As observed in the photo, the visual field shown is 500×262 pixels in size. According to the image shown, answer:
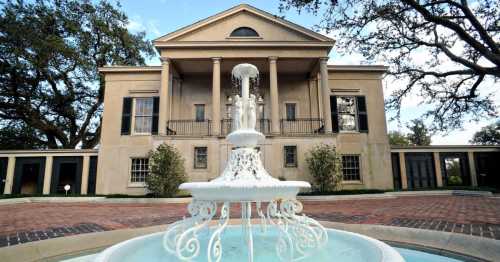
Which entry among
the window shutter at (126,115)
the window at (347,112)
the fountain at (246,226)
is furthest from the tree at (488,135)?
the fountain at (246,226)

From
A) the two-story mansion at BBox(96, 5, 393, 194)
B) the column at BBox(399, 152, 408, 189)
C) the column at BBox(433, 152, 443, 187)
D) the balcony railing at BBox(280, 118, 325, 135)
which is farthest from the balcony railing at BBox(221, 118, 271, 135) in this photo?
the column at BBox(433, 152, 443, 187)

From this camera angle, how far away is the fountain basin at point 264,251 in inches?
94.4

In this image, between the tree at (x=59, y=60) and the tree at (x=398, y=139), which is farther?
the tree at (x=398, y=139)

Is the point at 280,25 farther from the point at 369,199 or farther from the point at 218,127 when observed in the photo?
the point at 369,199

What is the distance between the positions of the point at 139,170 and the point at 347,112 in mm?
12332

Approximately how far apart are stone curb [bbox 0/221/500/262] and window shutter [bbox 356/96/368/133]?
12171mm

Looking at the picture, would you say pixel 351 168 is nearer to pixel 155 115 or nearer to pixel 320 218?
pixel 320 218

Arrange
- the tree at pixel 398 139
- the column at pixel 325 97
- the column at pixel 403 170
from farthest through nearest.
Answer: the tree at pixel 398 139 < the column at pixel 403 170 < the column at pixel 325 97

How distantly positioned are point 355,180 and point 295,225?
12.9 meters

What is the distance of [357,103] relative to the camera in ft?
51.0

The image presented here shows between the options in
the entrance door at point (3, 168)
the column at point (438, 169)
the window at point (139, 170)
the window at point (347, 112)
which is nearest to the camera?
the window at point (139, 170)

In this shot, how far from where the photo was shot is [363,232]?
3994 millimetres

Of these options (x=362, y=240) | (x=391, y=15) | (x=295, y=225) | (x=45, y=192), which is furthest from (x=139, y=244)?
(x=45, y=192)

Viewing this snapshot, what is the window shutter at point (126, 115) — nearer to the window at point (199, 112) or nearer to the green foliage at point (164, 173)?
the green foliage at point (164, 173)
